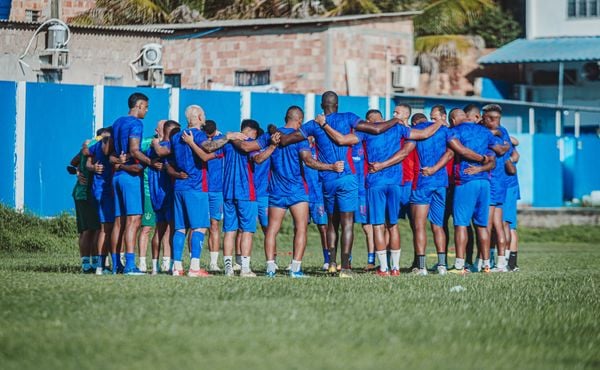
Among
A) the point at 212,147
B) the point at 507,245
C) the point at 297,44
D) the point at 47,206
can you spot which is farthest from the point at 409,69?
the point at 212,147

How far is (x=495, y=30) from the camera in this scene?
176ft

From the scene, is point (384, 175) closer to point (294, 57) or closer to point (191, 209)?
point (191, 209)

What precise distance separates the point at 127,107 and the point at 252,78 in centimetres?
1013

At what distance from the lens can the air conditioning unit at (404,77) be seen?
3628cm

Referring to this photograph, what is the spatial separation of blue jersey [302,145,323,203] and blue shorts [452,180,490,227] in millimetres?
2038

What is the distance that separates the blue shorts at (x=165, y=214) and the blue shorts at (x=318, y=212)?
1881 mm

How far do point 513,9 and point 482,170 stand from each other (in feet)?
126

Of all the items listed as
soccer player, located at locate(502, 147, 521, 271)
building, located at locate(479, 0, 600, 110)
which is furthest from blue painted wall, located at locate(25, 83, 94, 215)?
building, located at locate(479, 0, 600, 110)

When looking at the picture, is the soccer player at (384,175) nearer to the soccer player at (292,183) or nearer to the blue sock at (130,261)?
the soccer player at (292,183)

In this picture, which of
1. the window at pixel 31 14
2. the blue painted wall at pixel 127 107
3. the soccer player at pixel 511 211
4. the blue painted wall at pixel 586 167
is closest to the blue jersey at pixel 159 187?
the soccer player at pixel 511 211

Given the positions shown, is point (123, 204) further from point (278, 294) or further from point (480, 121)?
point (480, 121)

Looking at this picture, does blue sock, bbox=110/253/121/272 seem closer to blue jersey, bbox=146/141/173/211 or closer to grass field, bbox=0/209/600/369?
blue jersey, bbox=146/141/173/211

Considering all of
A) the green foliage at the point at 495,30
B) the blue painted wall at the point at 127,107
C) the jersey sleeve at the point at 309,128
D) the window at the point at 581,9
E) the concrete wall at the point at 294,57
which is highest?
the window at the point at 581,9

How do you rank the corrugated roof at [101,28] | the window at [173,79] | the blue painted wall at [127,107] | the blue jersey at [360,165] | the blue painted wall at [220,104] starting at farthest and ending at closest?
1. the window at [173,79]
2. the corrugated roof at [101,28]
3. the blue painted wall at [220,104]
4. the blue painted wall at [127,107]
5. the blue jersey at [360,165]
